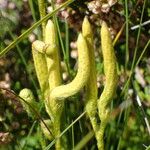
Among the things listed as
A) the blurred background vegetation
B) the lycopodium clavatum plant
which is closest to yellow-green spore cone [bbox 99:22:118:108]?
the lycopodium clavatum plant

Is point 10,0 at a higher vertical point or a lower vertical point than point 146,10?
higher

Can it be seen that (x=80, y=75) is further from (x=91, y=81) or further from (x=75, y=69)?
(x=75, y=69)

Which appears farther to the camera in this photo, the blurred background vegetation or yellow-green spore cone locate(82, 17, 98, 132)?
the blurred background vegetation

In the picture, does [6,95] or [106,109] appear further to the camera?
[6,95]

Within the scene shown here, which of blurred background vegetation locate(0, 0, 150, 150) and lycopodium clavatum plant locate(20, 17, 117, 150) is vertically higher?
lycopodium clavatum plant locate(20, 17, 117, 150)

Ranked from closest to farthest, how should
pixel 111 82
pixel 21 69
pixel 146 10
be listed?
pixel 111 82, pixel 146 10, pixel 21 69

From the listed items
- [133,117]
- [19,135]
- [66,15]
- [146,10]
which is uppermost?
[66,15]

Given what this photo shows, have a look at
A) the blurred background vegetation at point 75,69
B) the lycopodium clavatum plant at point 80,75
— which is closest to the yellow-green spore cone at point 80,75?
the lycopodium clavatum plant at point 80,75

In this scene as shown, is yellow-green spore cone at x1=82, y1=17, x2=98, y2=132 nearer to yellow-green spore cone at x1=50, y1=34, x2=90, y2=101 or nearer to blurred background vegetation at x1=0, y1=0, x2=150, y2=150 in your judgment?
yellow-green spore cone at x1=50, y1=34, x2=90, y2=101

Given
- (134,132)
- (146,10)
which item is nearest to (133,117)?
(134,132)

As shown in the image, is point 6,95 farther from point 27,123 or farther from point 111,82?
point 111,82
